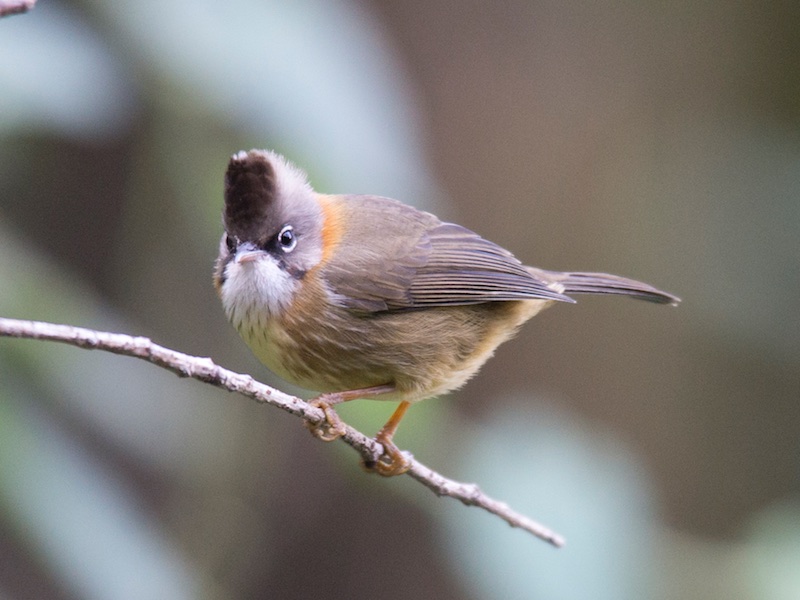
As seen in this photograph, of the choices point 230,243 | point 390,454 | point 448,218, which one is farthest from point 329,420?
point 448,218

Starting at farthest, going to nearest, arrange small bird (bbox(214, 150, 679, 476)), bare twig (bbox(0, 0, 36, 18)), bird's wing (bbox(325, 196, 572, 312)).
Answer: bird's wing (bbox(325, 196, 572, 312))
small bird (bbox(214, 150, 679, 476))
bare twig (bbox(0, 0, 36, 18))

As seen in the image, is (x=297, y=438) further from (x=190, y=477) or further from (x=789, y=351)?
(x=789, y=351)

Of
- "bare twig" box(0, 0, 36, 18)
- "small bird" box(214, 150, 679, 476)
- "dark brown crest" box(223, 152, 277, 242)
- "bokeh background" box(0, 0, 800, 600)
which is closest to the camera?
"bare twig" box(0, 0, 36, 18)

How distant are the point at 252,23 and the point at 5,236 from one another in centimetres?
105

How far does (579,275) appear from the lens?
4.32m

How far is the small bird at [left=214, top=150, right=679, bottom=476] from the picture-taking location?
328 centimetres

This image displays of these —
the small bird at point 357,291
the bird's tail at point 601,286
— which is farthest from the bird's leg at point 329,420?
the bird's tail at point 601,286

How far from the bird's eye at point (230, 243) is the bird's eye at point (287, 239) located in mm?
175

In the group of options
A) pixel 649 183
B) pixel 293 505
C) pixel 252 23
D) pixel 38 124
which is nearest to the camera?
pixel 38 124

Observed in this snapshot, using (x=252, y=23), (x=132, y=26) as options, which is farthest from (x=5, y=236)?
(x=252, y=23)

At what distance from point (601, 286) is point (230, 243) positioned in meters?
1.81

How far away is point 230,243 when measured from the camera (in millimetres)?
3309

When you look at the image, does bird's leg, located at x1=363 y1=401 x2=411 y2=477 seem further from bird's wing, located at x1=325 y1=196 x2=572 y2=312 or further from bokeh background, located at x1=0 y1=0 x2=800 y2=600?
bird's wing, located at x1=325 y1=196 x2=572 y2=312

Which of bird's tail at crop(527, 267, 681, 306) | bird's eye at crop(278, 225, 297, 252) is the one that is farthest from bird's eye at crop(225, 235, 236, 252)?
bird's tail at crop(527, 267, 681, 306)
